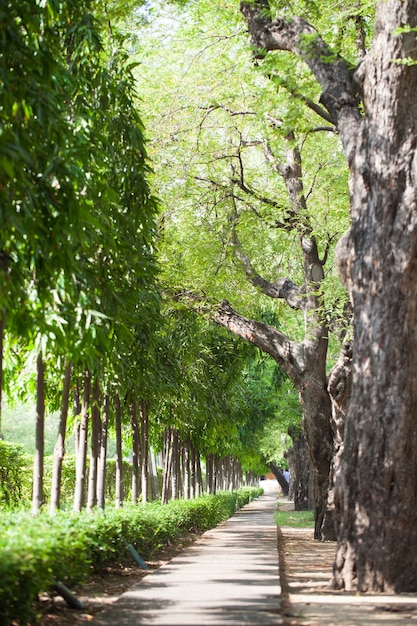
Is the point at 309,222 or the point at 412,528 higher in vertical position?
the point at 309,222

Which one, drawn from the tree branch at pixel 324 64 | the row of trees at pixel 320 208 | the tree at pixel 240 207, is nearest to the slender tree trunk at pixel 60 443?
the row of trees at pixel 320 208

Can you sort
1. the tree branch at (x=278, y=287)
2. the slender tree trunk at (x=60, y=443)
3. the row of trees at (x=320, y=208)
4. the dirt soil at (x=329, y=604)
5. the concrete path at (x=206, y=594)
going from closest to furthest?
the concrete path at (x=206, y=594) → the dirt soil at (x=329, y=604) → the row of trees at (x=320, y=208) → the slender tree trunk at (x=60, y=443) → the tree branch at (x=278, y=287)

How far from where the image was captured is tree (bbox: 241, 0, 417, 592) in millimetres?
9977

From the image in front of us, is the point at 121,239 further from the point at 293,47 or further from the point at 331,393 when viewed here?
the point at 331,393

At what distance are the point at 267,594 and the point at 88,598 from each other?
1.82 meters

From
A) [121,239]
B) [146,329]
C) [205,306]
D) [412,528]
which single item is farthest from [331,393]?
[121,239]

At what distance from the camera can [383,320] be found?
33.9 ft

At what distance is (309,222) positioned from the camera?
18.9 m

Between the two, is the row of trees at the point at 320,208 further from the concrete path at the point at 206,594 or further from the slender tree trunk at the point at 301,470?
the slender tree trunk at the point at 301,470

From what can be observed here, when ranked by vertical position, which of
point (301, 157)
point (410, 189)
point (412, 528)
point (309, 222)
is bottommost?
point (412, 528)

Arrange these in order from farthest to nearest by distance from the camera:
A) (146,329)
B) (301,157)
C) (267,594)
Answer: (301,157) → (146,329) → (267,594)

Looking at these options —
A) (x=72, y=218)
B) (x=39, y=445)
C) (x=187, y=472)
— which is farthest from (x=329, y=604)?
(x=187, y=472)

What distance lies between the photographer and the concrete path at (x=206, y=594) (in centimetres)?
682

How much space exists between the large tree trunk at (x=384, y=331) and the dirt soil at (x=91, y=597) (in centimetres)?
269
